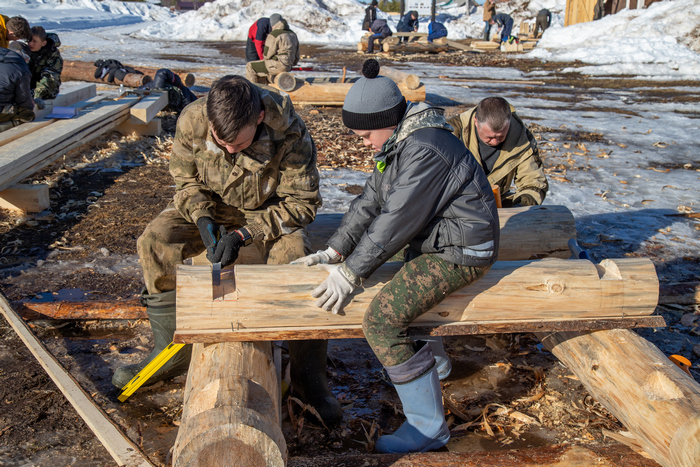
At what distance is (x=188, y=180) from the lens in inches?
135

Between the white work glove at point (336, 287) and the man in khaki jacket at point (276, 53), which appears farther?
the man in khaki jacket at point (276, 53)

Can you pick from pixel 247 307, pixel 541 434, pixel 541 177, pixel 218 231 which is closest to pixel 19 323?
pixel 218 231

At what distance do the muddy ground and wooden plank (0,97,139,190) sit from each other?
48 cm

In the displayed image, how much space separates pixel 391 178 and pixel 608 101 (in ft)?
37.2

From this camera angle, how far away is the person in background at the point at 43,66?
315 inches

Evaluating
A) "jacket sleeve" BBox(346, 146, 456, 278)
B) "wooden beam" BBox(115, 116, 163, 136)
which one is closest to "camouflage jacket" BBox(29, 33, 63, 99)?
"wooden beam" BBox(115, 116, 163, 136)

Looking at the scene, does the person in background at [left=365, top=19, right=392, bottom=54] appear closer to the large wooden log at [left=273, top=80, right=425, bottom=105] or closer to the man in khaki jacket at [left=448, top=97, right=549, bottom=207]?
the large wooden log at [left=273, top=80, right=425, bottom=105]

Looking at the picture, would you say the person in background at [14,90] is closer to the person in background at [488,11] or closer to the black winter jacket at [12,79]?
the black winter jacket at [12,79]

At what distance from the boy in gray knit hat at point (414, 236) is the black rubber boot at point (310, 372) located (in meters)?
0.48

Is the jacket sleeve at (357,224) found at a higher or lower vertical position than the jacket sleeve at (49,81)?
lower

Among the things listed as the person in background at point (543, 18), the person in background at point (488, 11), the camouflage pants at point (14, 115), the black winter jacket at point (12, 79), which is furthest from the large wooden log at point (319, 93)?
the person in background at point (543, 18)

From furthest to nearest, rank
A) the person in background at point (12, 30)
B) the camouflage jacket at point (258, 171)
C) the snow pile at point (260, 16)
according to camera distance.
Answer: the snow pile at point (260, 16), the person in background at point (12, 30), the camouflage jacket at point (258, 171)

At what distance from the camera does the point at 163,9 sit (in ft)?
137

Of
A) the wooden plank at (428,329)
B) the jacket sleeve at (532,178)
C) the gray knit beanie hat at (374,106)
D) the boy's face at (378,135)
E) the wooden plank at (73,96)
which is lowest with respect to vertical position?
the wooden plank at (428,329)
